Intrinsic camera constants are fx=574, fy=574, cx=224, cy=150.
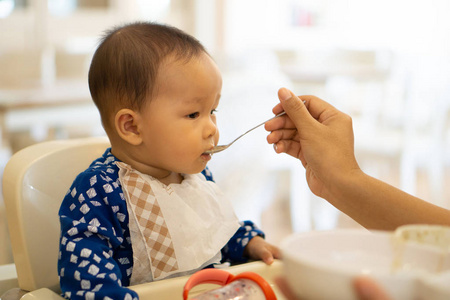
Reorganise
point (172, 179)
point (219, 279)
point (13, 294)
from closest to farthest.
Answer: point (219, 279) < point (13, 294) < point (172, 179)

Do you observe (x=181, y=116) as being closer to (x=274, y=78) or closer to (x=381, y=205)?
(x=381, y=205)

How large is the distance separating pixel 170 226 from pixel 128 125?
0.17m

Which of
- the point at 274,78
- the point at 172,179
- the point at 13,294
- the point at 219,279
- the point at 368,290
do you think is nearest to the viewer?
the point at 368,290

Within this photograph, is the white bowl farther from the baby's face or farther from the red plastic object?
the baby's face

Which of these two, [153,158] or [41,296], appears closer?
[41,296]

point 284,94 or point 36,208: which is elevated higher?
point 284,94

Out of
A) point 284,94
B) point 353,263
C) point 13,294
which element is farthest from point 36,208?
point 353,263

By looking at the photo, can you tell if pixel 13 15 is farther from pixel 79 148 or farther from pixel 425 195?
pixel 79 148

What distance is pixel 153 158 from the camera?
0.90 meters

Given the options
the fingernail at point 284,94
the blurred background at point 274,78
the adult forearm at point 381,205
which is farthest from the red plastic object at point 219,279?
the blurred background at point 274,78

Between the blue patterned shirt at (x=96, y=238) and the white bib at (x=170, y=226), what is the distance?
0.6 inches

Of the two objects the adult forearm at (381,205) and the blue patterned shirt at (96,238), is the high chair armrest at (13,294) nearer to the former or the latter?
the blue patterned shirt at (96,238)

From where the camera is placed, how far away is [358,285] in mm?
404

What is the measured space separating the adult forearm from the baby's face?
222 millimetres
